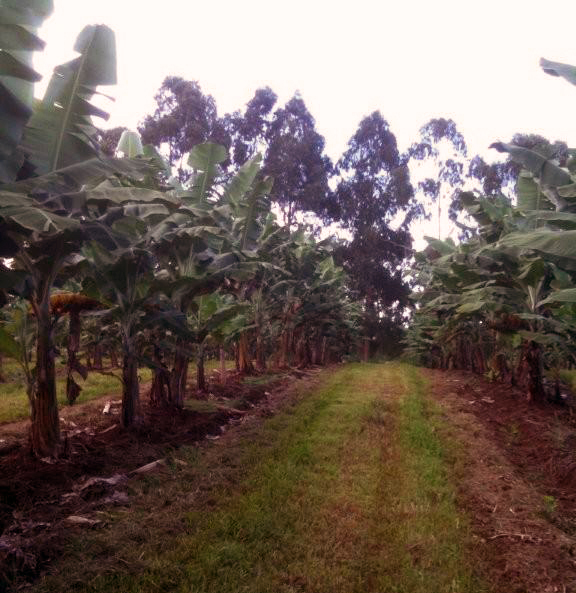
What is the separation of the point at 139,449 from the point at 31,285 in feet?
8.19

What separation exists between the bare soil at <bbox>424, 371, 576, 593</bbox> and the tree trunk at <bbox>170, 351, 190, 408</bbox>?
4.33 meters

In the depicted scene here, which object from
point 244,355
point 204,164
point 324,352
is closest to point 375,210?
point 324,352

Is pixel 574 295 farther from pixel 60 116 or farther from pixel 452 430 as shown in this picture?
pixel 60 116

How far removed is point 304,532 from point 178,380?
4886 millimetres

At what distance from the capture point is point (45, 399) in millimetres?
6039

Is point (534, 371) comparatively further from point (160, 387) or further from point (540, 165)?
point (160, 387)

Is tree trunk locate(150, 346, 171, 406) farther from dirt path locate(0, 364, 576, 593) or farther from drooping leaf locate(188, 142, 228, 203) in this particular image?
drooping leaf locate(188, 142, 228, 203)

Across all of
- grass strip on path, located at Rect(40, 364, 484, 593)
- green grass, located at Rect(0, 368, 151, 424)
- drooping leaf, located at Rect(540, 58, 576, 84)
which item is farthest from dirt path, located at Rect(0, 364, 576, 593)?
drooping leaf, located at Rect(540, 58, 576, 84)

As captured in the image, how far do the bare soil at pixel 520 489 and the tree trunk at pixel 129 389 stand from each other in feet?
13.9

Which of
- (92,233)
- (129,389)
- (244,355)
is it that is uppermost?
(92,233)

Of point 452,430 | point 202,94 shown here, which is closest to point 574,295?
point 452,430

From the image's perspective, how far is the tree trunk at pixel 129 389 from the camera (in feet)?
25.9

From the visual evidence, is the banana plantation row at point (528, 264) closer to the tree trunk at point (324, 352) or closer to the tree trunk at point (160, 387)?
the tree trunk at point (160, 387)

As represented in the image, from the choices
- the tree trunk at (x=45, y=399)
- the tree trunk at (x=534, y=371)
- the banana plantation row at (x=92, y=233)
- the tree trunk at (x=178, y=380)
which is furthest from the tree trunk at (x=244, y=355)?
the tree trunk at (x=45, y=399)
